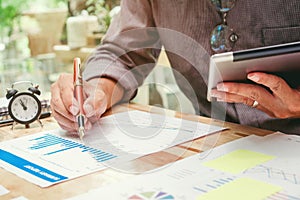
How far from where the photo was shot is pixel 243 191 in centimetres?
63

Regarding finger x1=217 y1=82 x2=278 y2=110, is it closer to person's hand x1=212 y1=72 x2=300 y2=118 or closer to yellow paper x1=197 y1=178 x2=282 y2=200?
person's hand x1=212 y1=72 x2=300 y2=118

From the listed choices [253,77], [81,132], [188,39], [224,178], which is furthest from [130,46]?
[224,178]

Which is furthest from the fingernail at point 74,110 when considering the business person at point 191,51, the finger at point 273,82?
the finger at point 273,82

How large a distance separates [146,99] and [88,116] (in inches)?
59.2

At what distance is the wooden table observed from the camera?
65 cm

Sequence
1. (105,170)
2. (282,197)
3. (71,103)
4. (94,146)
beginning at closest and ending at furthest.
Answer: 1. (282,197)
2. (105,170)
3. (94,146)
4. (71,103)

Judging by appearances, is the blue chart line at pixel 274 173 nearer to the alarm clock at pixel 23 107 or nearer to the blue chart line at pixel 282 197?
the blue chart line at pixel 282 197

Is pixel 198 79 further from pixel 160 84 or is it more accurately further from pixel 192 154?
pixel 160 84

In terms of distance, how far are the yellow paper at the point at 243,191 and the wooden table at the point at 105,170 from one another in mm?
138

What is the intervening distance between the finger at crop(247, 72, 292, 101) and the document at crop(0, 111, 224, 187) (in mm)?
157

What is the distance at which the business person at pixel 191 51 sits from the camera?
955mm

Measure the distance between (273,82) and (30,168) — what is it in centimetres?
47

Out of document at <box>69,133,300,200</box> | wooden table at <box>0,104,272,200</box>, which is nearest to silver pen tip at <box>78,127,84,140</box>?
wooden table at <box>0,104,272,200</box>

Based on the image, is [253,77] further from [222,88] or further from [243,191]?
[243,191]
